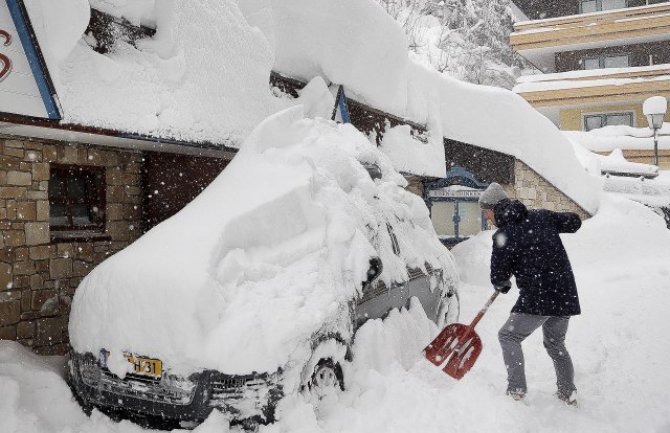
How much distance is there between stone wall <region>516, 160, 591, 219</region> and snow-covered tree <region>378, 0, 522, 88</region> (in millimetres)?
9592

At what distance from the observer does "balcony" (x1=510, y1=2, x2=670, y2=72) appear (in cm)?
2370

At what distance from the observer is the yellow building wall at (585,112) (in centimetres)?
2450

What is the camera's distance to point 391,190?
6102 millimetres

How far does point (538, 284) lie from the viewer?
4.22 metres

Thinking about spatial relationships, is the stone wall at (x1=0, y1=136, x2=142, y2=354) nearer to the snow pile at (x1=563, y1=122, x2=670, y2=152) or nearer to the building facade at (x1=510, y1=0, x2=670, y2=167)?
the snow pile at (x1=563, y1=122, x2=670, y2=152)

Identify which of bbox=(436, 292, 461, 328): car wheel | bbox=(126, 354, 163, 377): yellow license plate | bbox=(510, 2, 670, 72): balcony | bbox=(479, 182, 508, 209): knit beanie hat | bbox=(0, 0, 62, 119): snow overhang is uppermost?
bbox=(510, 2, 670, 72): balcony

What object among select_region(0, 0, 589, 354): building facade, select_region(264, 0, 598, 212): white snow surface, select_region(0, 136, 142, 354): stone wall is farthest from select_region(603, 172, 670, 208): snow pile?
select_region(0, 136, 142, 354): stone wall

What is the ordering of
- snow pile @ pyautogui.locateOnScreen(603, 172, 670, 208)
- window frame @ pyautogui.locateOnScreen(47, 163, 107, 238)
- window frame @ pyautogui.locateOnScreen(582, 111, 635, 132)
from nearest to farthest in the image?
window frame @ pyautogui.locateOnScreen(47, 163, 107, 238) < snow pile @ pyautogui.locateOnScreen(603, 172, 670, 208) < window frame @ pyautogui.locateOnScreen(582, 111, 635, 132)

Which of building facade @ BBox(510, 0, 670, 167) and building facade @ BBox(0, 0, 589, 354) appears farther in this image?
building facade @ BBox(510, 0, 670, 167)

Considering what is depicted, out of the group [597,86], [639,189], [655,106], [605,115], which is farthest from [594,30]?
[639,189]

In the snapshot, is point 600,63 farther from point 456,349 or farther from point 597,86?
point 456,349

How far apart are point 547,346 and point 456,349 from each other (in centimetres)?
78

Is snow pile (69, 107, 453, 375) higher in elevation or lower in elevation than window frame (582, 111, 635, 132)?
lower

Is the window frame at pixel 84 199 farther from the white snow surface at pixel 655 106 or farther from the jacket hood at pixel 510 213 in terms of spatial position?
the white snow surface at pixel 655 106
